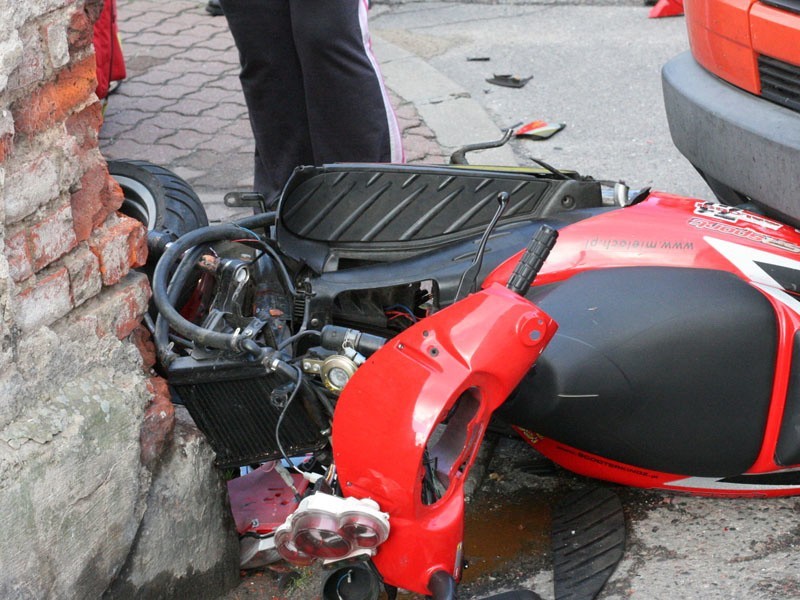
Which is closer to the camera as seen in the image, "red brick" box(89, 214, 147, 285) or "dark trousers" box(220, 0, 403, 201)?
"red brick" box(89, 214, 147, 285)

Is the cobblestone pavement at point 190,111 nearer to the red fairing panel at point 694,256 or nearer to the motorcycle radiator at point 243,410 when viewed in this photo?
the motorcycle radiator at point 243,410

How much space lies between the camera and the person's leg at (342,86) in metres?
2.97

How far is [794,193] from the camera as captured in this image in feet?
7.28

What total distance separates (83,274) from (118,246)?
0.10 meters

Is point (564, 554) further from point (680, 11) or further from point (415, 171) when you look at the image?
point (680, 11)

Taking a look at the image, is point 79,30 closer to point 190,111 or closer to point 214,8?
point 190,111

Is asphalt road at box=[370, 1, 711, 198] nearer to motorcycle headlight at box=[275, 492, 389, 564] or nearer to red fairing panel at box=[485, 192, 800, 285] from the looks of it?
red fairing panel at box=[485, 192, 800, 285]

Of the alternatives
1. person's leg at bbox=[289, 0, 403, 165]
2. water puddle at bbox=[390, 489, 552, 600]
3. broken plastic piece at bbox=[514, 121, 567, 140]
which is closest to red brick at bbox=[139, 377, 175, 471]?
water puddle at bbox=[390, 489, 552, 600]

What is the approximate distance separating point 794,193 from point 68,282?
60.7 inches

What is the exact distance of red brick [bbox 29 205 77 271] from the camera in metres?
1.69

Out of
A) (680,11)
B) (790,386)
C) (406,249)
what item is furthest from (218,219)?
(680,11)

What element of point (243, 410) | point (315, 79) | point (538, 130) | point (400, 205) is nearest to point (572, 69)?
point (538, 130)

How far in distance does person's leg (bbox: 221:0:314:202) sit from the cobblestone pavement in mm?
572

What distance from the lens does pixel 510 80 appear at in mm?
5133
